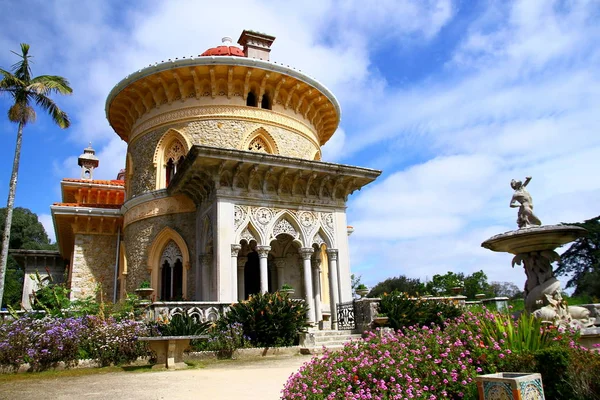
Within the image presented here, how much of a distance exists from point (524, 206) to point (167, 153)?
506 inches

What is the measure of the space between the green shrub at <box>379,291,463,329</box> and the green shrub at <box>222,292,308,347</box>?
2.44 meters

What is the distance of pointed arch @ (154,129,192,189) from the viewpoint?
17.2 meters

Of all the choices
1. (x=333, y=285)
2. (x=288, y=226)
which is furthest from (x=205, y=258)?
Answer: (x=333, y=285)

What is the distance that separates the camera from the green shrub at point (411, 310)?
40.4 ft

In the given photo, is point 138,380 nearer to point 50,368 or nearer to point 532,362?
point 50,368

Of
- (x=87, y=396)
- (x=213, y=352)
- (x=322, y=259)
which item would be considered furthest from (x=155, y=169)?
(x=87, y=396)

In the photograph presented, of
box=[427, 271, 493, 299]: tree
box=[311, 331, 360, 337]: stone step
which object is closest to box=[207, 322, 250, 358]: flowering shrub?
box=[311, 331, 360, 337]: stone step

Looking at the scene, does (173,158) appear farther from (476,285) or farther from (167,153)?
(476,285)

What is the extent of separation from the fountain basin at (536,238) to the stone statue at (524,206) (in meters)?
0.32

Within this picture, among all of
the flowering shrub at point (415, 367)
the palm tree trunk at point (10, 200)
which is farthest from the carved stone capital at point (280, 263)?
the flowering shrub at point (415, 367)

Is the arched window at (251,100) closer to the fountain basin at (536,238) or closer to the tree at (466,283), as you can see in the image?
the fountain basin at (536,238)

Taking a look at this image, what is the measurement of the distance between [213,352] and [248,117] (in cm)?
951

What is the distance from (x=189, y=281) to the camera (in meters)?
15.9

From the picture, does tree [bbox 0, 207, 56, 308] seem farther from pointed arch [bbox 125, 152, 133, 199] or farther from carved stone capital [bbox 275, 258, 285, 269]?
carved stone capital [bbox 275, 258, 285, 269]
